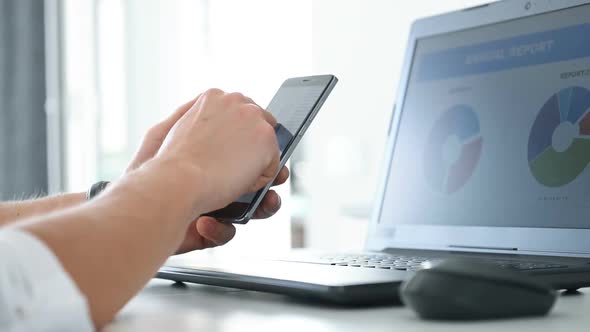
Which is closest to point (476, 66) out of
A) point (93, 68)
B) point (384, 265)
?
point (384, 265)

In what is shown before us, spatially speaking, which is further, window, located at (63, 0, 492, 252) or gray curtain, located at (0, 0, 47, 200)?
gray curtain, located at (0, 0, 47, 200)

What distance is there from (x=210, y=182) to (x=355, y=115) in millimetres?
1592

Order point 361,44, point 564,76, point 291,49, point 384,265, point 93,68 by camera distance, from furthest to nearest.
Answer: point 93,68
point 291,49
point 361,44
point 564,76
point 384,265

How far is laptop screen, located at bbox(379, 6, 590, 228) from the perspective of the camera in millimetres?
991

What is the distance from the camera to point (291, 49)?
9.31ft

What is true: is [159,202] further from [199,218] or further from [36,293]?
→ [199,218]

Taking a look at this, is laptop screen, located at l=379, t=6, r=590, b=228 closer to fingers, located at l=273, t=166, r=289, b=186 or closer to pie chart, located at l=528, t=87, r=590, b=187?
pie chart, located at l=528, t=87, r=590, b=187

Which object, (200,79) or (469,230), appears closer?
(469,230)

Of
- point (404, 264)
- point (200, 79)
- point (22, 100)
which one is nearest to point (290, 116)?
point (404, 264)

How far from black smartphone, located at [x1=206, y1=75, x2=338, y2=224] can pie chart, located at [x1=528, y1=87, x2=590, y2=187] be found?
258 millimetres

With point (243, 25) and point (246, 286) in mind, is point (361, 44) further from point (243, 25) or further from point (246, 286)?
point (246, 286)

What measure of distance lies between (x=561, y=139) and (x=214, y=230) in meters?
0.41

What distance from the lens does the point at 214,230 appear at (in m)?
0.97

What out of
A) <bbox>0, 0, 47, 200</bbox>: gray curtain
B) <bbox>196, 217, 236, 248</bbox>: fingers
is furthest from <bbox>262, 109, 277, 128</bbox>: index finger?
<bbox>0, 0, 47, 200</bbox>: gray curtain
